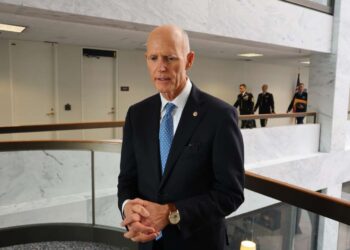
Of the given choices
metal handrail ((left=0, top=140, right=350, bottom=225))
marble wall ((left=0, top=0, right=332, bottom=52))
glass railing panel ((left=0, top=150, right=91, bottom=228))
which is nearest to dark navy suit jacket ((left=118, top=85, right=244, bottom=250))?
metal handrail ((left=0, top=140, right=350, bottom=225))

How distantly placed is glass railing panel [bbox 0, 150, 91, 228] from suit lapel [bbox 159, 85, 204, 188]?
7.92ft

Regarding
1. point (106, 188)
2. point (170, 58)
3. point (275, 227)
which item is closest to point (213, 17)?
point (106, 188)

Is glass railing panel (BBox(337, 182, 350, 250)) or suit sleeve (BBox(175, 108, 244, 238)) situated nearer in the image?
suit sleeve (BBox(175, 108, 244, 238))

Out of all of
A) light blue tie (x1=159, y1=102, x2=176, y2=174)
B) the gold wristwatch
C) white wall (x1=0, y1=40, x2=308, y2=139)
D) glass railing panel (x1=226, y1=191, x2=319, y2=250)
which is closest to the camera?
the gold wristwatch

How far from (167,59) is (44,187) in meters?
3.14

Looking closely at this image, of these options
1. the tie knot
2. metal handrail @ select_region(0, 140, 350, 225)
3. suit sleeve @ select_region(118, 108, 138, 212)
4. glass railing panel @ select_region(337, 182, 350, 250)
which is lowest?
glass railing panel @ select_region(337, 182, 350, 250)

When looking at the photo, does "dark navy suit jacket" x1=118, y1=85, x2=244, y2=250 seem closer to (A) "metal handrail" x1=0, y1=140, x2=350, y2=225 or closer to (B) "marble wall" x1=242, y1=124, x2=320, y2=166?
(A) "metal handrail" x1=0, y1=140, x2=350, y2=225

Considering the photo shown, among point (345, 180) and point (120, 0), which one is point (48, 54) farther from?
point (345, 180)

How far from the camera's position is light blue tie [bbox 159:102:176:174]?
57.3 inches

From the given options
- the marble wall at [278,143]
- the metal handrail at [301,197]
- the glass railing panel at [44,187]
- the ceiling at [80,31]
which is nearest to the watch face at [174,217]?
the metal handrail at [301,197]

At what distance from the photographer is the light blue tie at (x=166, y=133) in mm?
1455

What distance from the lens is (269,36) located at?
20.6ft

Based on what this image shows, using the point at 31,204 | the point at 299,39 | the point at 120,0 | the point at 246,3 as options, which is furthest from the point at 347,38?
the point at 31,204

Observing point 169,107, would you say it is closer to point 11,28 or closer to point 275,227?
point 275,227
